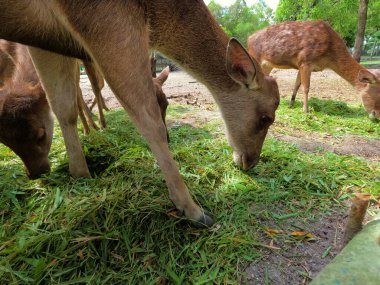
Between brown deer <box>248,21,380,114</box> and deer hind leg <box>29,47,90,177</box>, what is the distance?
563 centimetres

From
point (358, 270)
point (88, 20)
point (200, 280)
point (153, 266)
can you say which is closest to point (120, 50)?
point (88, 20)

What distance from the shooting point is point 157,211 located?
2260 mm

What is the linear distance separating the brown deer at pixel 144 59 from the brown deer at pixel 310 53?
4.52m

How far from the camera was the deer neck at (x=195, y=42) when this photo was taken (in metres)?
2.53

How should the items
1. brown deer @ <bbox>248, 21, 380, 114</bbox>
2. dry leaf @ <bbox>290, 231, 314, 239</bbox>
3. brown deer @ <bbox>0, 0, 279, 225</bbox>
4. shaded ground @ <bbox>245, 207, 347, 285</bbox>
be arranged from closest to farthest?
1. shaded ground @ <bbox>245, 207, 347, 285</bbox>
2. brown deer @ <bbox>0, 0, 279, 225</bbox>
3. dry leaf @ <bbox>290, 231, 314, 239</bbox>
4. brown deer @ <bbox>248, 21, 380, 114</bbox>

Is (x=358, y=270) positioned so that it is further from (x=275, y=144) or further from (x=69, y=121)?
(x=275, y=144)

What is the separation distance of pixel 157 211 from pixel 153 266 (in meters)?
0.45

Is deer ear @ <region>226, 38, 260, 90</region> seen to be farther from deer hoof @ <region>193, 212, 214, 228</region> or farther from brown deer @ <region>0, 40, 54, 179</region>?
brown deer @ <region>0, 40, 54, 179</region>

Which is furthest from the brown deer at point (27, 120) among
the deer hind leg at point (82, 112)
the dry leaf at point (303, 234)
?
the dry leaf at point (303, 234)

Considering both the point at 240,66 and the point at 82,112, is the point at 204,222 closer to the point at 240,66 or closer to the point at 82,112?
the point at 240,66

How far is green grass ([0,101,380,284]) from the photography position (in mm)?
1882

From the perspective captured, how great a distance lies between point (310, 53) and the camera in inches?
309

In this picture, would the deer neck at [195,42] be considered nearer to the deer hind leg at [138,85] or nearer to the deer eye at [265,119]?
the deer hind leg at [138,85]

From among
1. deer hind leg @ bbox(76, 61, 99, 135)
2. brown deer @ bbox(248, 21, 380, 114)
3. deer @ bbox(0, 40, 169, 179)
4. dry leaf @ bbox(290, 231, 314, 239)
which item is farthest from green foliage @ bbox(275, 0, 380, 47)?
dry leaf @ bbox(290, 231, 314, 239)
